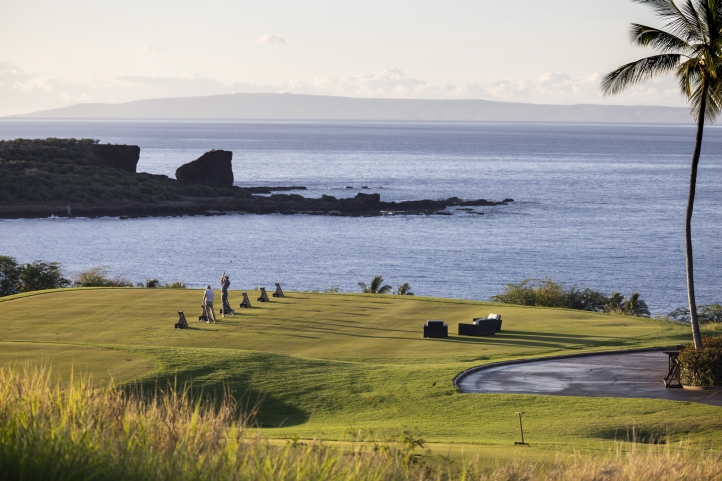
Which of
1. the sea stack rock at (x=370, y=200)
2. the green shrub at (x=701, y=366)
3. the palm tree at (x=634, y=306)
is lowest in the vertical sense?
the palm tree at (x=634, y=306)

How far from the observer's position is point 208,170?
127875mm

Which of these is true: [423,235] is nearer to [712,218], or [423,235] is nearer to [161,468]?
[712,218]

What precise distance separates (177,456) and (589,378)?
13.5 metres

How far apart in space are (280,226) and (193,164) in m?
34.9

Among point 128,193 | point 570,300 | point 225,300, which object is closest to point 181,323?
point 225,300

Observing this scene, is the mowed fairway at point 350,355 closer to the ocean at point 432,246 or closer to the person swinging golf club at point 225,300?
the person swinging golf club at point 225,300

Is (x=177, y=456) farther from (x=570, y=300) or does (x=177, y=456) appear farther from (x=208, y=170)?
(x=208, y=170)

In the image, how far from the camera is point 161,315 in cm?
2922

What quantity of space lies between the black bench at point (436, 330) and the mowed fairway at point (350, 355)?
490 mm

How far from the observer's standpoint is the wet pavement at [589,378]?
1816 cm

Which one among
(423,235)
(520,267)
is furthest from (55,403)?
(423,235)

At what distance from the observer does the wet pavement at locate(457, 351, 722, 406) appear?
1816 centimetres

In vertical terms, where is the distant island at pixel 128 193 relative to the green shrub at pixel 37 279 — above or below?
above

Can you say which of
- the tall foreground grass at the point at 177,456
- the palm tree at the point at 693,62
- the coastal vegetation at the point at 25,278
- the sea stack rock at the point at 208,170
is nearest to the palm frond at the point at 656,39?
the palm tree at the point at 693,62
